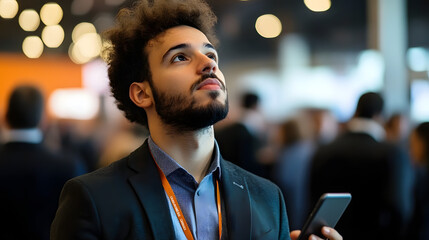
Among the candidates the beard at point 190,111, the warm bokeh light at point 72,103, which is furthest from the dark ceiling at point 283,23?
the beard at point 190,111

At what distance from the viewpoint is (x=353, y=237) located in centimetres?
417

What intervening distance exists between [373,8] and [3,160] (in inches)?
224

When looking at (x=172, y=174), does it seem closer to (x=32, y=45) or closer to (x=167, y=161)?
(x=167, y=161)

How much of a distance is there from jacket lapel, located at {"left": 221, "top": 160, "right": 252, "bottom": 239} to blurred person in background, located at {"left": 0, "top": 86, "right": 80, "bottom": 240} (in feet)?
5.59

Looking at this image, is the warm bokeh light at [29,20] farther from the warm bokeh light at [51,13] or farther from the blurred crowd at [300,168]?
the blurred crowd at [300,168]

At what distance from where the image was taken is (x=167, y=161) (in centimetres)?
194

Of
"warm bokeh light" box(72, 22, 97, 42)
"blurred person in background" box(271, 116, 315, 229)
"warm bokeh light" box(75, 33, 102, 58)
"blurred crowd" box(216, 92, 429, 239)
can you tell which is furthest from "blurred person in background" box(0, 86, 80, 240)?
"warm bokeh light" box(75, 33, 102, 58)

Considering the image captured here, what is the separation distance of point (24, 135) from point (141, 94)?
1660 mm

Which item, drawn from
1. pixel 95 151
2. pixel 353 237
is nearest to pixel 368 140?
pixel 353 237

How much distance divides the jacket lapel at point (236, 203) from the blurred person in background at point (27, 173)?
1705mm

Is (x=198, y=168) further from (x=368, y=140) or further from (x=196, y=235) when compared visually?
(x=368, y=140)

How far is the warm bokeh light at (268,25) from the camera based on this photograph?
13.3 m

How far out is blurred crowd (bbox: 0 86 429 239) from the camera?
134 inches

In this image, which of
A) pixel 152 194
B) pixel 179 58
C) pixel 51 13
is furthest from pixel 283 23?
pixel 152 194
